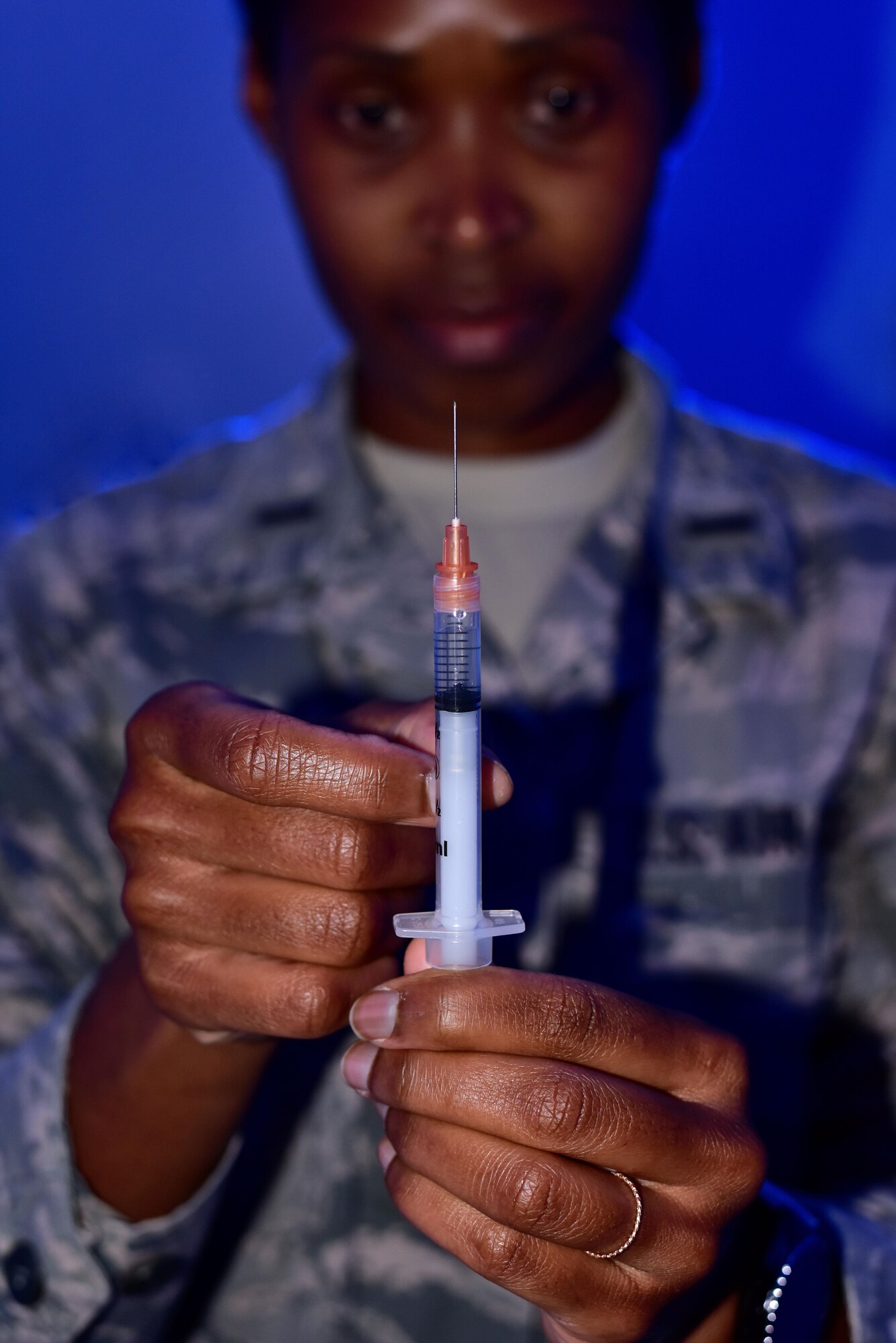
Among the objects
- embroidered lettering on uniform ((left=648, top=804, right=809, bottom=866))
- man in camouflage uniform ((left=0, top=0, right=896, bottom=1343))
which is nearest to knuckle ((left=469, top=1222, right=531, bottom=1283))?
man in camouflage uniform ((left=0, top=0, right=896, bottom=1343))

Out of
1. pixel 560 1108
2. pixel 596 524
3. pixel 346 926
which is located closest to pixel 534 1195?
pixel 560 1108

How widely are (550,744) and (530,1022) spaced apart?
44 centimetres

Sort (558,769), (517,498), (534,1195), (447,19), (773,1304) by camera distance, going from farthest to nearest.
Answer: (517,498) → (558,769) → (447,19) → (773,1304) → (534,1195)

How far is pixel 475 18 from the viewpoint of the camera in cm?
77

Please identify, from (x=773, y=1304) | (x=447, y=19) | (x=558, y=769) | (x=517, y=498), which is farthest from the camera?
(x=517, y=498)

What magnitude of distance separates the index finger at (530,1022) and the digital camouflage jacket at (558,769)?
368 millimetres

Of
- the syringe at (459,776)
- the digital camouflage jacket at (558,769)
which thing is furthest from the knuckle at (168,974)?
the digital camouflage jacket at (558,769)

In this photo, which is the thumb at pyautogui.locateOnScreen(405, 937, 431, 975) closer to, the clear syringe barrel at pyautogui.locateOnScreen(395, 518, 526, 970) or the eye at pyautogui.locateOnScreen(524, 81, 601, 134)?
the clear syringe barrel at pyautogui.locateOnScreen(395, 518, 526, 970)

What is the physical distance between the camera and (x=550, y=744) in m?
0.91

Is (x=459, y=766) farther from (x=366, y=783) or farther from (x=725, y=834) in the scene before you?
(x=725, y=834)

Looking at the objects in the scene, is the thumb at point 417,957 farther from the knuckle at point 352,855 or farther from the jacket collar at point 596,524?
the jacket collar at point 596,524

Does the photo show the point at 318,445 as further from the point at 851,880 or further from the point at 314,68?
the point at 851,880

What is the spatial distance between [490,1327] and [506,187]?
861 millimetres

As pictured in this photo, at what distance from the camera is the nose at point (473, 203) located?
32.0 inches
